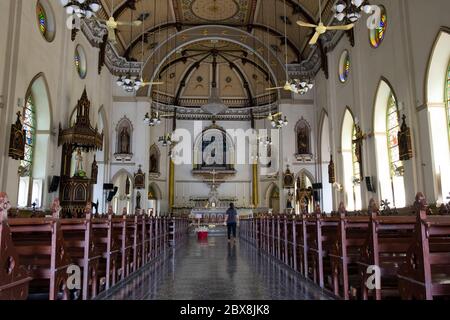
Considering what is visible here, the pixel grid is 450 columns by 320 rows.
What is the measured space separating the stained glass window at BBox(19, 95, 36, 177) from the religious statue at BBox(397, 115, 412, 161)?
11.5 m

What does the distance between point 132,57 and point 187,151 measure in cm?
844

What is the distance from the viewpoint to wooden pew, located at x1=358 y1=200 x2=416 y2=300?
3855mm

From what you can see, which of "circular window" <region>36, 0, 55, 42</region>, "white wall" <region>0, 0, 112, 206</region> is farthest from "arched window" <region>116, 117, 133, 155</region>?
"circular window" <region>36, 0, 55, 42</region>

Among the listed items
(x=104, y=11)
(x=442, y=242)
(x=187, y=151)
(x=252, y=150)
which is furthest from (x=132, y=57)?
(x=442, y=242)

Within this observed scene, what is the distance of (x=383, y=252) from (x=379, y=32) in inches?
433

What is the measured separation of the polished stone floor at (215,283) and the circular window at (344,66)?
10.7 metres

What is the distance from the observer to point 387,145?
42.7 feet

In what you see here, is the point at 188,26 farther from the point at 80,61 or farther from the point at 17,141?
the point at 17,141

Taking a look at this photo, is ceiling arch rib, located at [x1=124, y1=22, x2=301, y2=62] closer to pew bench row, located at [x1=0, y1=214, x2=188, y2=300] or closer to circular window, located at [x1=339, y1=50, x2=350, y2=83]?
→ circular window, located at [x1=339, y1=50, x2=350, y2=83]

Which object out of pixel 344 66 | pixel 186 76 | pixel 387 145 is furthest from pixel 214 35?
pixel 387 145

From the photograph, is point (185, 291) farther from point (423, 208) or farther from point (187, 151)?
point (187, 151)

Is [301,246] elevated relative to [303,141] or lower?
lower
